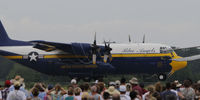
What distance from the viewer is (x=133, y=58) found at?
36.6 meters

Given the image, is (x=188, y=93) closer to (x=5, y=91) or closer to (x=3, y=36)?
(x=5, y=91)

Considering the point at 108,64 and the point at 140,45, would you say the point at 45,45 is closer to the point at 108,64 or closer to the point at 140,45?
the point at 108,64

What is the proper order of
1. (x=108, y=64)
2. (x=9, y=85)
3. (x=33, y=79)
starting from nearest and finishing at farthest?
(x=9, y=85)
(x=108, y=64)
(x=33, y=79)

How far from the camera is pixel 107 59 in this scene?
36.7m

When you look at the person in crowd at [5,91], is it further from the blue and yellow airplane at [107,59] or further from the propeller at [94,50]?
the propeller at [94,50]

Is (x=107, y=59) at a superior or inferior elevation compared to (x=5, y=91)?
superior

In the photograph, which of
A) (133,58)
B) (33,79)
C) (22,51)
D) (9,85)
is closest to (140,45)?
(133,58)

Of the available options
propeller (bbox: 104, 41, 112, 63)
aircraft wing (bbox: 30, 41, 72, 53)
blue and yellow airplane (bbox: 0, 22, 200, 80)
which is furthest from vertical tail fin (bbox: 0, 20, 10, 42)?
propeller (bbox: 104, 41, 112, 63)

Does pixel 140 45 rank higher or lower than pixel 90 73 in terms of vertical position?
higher

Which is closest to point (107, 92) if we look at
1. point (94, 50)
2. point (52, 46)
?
point (94, 50)

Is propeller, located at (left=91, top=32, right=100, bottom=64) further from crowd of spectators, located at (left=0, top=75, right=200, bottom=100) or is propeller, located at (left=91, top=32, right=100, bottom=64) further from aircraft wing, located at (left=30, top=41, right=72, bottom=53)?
crowd of spectators, located at (left=0, top=75, right=200, bottom=100)

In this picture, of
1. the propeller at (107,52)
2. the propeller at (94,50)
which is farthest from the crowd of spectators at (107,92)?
the propeller at (107,52)

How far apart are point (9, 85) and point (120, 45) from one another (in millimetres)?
20877

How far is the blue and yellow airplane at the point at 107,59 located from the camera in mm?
36344
